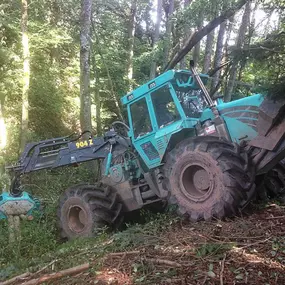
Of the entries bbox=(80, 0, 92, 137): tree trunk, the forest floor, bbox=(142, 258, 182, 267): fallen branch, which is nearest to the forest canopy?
bbox=(80, 0, 92, 137): tree trunk

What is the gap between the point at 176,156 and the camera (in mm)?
6570

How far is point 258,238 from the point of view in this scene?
4.77 m

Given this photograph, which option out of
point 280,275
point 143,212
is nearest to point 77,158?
point 143,212

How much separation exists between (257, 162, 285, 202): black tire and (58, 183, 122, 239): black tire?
302 centimetres

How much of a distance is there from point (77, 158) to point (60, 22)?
35.3 feet

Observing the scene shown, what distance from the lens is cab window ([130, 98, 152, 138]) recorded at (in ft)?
25.4

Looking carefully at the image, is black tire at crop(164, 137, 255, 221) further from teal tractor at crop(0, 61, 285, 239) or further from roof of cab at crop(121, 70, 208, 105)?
roof of cab at crop(121, 70, 208, 105)

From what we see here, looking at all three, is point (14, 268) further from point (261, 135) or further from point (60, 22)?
point (60, 22)

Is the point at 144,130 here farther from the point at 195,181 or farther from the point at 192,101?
the point at 195,181

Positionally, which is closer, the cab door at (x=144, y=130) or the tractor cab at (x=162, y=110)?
the tractor cab at (x=162, y=110)

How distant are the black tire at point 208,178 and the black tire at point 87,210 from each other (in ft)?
6.05

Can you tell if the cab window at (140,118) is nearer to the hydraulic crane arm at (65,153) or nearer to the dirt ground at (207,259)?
the hydraulic crane arm at (65,153)

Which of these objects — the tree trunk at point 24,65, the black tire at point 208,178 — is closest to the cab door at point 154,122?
the black tire at point 208,178

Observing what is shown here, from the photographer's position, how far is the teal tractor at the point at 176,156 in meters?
5.86
